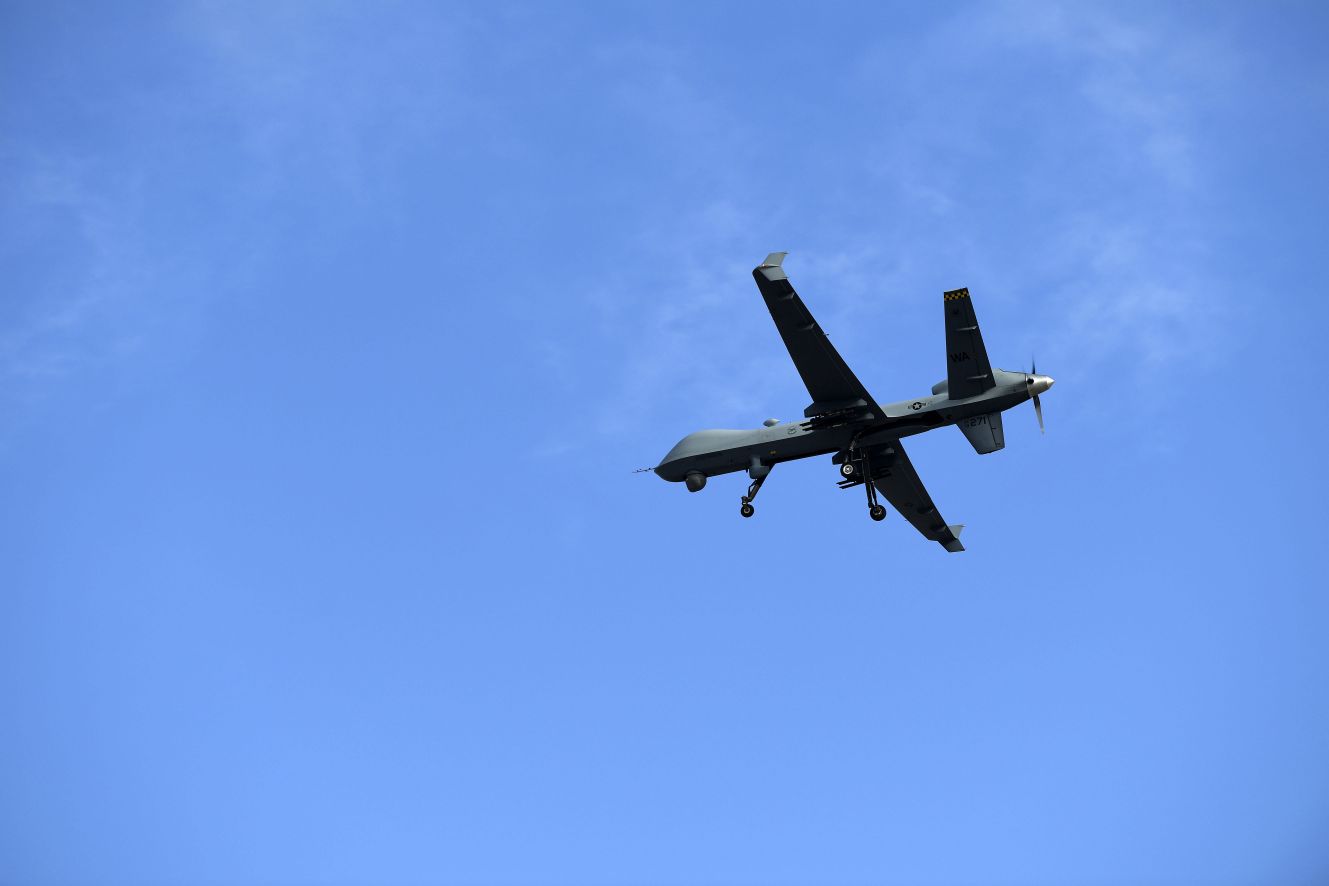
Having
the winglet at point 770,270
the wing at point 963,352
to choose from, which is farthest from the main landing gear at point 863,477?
the winglet at point 770,270

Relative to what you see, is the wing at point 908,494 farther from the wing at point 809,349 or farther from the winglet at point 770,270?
the winglet at point 770,270

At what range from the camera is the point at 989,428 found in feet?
197

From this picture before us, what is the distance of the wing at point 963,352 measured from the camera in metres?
56.6

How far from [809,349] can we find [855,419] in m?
4.09

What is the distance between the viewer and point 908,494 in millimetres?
66125

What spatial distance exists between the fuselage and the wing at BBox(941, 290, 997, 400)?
19.1 inches

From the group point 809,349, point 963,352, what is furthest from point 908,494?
point 809,349

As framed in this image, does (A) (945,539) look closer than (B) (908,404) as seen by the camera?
No

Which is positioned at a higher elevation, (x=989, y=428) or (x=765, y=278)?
(x=765, y=278)

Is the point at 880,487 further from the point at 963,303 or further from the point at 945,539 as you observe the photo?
the point at 963,303

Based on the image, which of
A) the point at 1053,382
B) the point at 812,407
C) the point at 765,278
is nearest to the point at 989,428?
the point at 1053,382

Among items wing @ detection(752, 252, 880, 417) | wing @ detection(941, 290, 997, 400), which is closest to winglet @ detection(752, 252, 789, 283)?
wing @ detection(752, 252, 880, 417)

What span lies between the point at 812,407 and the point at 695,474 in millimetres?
6650

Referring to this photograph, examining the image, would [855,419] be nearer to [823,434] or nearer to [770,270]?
[823,434]
